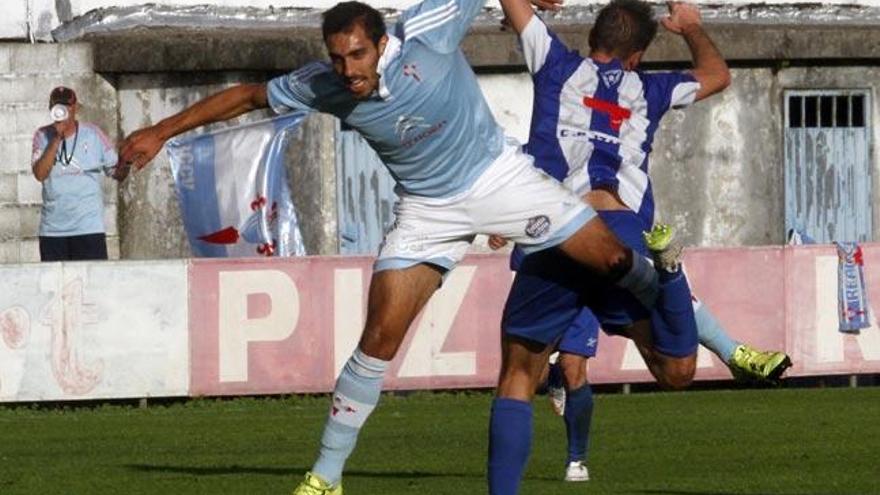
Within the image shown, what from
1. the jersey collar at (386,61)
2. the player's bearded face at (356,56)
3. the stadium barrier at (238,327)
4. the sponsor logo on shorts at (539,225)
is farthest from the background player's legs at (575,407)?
the stadium barrier at (238,327)

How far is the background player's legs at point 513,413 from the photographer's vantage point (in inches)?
400

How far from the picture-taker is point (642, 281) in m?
10.7

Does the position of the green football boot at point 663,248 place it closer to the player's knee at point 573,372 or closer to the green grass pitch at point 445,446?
the green grass pitch at point 445,446

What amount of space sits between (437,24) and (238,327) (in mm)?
8751

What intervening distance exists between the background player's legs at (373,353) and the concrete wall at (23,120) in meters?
13.3

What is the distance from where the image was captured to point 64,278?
18.5 m

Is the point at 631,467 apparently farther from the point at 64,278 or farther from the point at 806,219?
the point at 806,219

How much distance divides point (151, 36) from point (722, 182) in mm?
5613

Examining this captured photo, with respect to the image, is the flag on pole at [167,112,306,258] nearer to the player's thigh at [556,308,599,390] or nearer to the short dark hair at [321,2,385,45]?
the player's thigh at [556,308,599,390]

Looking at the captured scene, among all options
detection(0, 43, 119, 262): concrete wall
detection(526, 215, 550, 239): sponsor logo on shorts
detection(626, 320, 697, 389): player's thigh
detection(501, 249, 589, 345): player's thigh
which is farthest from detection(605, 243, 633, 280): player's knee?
detection(0, 43, 119, 262): concrete wall

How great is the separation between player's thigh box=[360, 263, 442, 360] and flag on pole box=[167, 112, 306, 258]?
36.3 ft

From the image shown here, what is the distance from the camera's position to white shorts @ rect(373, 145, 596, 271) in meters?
10.4

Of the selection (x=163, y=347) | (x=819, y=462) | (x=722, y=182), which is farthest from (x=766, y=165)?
(x=819, y=462)

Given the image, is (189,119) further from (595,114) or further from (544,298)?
(595,114)
